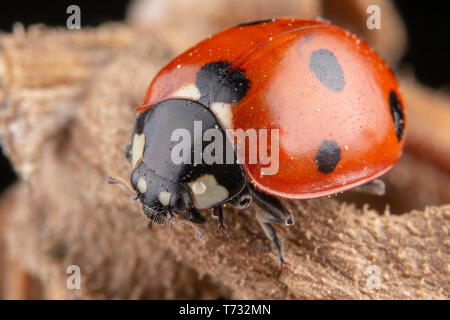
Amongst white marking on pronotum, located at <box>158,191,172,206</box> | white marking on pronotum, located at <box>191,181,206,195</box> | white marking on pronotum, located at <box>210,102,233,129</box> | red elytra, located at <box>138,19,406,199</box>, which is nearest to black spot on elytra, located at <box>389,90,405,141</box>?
red elytra, located at <box>138,19,406,199</box>

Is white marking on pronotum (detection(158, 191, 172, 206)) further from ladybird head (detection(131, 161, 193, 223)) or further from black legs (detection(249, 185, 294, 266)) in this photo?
black legs (detection(249, 185, 294, 266))

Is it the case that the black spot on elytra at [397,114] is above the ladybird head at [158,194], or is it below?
above

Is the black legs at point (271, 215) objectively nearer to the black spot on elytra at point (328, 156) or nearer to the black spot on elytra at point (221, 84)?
the black spot on elytra at point (328, 156)

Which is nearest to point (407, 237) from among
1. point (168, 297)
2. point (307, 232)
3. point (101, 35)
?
point (307, 232)

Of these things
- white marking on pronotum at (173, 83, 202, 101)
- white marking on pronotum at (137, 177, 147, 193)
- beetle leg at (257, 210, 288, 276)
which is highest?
white marking on pronotum at (173, 83, 202, 101)

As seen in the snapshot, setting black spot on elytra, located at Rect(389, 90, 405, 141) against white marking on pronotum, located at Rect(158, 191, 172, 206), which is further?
black spot on elytra, located at Rect(389, 90, 405, 141)

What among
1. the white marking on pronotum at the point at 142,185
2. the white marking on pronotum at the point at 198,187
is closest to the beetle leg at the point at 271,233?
the white marking on pronotum at the point at 198,187

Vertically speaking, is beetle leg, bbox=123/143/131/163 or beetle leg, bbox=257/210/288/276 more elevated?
beetle leg, bbox=123/143/131/163
